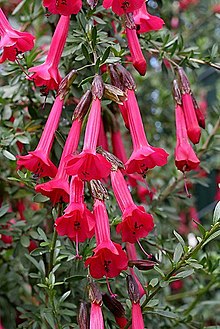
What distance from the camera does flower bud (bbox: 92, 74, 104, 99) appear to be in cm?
94

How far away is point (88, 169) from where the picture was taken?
875mm

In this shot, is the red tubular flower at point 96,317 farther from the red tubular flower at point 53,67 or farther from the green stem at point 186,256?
the red tubular flower at point 53,67

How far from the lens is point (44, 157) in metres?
0.97

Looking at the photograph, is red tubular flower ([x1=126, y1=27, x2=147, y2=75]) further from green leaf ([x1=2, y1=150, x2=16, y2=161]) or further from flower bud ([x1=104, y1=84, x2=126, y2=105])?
green leaf ([x1=2, y1=150, x2=16, y2=161])

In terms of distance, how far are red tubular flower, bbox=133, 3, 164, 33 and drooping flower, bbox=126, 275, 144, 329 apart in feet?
1.42

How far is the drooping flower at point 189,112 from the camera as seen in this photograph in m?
1.07

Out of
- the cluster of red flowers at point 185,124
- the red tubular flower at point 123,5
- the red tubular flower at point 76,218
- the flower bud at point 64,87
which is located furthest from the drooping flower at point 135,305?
the red tubular flower at point 123,5

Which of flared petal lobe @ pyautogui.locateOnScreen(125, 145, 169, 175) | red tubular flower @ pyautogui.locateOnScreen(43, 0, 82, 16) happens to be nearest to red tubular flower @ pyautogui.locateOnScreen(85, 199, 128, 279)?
flared petal lobe @ pyautogui.locateOnScreen(125, 145, 169, 175)

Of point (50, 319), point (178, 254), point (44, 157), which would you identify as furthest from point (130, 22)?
point (50, 319)

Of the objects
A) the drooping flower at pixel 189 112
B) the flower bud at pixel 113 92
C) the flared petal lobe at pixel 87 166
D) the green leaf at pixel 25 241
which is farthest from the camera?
the green leaf at pixel 25 241

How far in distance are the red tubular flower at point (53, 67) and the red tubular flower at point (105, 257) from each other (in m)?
0.25

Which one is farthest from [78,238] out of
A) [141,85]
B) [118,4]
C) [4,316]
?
[141,85]

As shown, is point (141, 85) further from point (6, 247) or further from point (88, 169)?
point (88, 169)

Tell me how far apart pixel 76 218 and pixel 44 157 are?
126 mm
